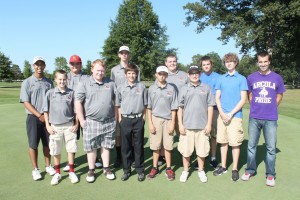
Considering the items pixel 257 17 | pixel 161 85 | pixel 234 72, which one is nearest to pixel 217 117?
pixel 234 72

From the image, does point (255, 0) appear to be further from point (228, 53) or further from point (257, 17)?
point (228, 53)

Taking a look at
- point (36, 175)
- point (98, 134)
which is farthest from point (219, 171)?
point (36, 175)

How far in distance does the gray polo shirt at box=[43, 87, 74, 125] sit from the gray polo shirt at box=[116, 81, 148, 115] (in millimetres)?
850

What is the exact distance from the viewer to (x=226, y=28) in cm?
3322

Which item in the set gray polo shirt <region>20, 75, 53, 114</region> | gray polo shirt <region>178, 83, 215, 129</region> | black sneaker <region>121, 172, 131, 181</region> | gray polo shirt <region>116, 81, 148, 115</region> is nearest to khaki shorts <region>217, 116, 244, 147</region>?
gray polo shirt <region>178, 83, 215, 129</region>

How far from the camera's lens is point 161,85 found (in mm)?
5043

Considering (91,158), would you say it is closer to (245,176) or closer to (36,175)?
(36,175)

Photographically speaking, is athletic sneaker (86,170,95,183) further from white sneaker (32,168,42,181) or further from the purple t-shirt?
the purple t-shirt

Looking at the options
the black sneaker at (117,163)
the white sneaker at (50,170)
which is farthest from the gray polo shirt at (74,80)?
the black sneaker at (117,163)

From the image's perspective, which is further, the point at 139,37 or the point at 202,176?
the point at 139,37

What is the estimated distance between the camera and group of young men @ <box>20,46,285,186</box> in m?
4.78

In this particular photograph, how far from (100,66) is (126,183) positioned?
192cm

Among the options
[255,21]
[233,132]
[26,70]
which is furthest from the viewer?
[26,70]

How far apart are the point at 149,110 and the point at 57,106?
60.1 inches
